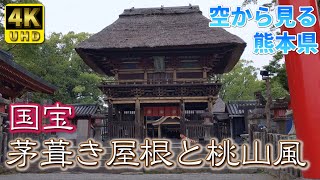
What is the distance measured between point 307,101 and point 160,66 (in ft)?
44.1

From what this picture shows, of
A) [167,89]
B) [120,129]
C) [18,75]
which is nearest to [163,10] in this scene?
[167,89]

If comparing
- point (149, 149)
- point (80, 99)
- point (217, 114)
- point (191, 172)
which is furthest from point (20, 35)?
point (80, 99)

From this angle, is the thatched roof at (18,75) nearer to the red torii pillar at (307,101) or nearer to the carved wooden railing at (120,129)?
the carved wooden railing at (120,129)

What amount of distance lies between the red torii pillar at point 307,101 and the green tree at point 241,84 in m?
33.7

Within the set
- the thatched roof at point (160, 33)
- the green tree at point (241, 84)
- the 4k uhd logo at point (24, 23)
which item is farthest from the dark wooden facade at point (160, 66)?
the green tree at point (241, 84)

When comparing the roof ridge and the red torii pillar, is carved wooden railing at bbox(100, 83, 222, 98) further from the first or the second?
the red torii pillar

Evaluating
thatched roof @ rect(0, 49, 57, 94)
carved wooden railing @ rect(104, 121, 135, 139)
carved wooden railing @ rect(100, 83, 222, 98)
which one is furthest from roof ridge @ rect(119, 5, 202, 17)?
thatched roof @ rect(0, 49, 57, 94)

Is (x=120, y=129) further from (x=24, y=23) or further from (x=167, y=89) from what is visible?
(x=24, y=23)

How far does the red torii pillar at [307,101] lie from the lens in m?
3.83

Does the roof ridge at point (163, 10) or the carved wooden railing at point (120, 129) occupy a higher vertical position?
the roof ridge at point (163, 10)

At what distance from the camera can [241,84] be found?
126ft

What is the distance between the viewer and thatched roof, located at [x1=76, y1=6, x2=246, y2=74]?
16094 millimetres

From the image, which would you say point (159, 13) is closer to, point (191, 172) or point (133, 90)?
point (133, 90)

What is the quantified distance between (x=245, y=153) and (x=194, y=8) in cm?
1634
